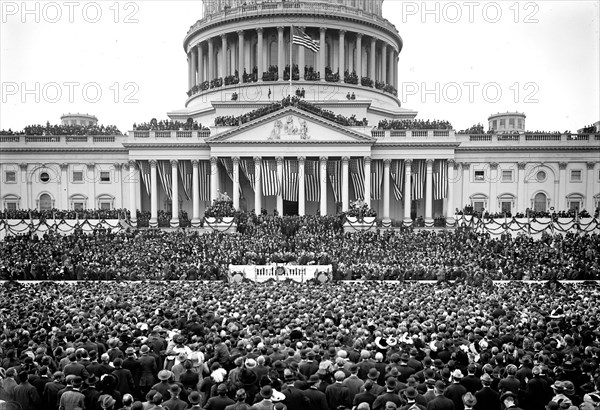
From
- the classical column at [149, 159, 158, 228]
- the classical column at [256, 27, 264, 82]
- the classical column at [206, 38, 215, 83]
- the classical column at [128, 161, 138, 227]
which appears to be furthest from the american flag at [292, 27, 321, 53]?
the classical column at [128, 161, 138, 227]

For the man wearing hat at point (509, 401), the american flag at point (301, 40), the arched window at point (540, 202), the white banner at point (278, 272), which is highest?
the american flag at point (301, 40)

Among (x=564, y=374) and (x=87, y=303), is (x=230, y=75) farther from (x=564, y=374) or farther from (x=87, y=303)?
(x=564, y=374)

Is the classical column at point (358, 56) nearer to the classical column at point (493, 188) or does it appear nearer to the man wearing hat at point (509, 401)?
the classical column at point (493, 188)

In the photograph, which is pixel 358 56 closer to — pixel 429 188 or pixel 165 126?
pixel 429 188

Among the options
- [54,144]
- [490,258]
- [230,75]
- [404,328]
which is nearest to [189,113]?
[230,75]

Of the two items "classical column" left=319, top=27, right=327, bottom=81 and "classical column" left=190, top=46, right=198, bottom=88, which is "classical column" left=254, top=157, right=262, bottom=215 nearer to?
"classical column" left=319, top=27, right=327, bottom=81

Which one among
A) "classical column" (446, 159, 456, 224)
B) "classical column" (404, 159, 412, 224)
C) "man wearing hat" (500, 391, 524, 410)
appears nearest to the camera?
"man wearing hat" (500, 391, 524, 410)

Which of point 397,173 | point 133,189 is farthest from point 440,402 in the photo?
point 133,189

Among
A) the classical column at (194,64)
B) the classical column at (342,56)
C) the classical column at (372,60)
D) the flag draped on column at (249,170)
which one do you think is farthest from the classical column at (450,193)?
the classical column at (194,64)
